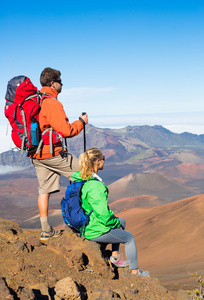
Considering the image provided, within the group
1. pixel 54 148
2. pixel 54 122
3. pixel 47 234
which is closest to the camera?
pixel 54 122

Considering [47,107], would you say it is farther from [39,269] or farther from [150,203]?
[150,203]

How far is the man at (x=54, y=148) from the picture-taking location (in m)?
3.79

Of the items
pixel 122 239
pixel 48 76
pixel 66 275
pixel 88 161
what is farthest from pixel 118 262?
pixel 48 76

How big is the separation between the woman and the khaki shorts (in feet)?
1.56

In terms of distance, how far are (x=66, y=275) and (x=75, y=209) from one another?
2.24ft

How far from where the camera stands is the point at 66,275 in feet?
11.4

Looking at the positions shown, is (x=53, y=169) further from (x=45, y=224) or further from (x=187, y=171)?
(x=187, y=171)

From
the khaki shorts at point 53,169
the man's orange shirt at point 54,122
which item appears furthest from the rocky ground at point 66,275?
the man's orange shirt at point 54,122

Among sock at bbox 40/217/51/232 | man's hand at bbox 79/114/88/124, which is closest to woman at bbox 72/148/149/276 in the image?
man's hand at bbox 79/114/88/124

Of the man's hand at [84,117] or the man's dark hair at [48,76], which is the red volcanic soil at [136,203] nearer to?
the man's hand at [84,117]

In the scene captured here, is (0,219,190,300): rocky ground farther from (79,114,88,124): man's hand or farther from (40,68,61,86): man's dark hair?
(40,68,61,86): man's dark hair

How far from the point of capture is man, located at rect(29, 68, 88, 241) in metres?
3.79

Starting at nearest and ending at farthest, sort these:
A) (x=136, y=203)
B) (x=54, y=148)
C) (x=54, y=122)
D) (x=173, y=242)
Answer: (x=54, y=122) < (x=54, y=148) < (x=173, y=242) < (x=136, y=203)

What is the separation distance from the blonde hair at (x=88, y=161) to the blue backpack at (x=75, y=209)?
0.11m
